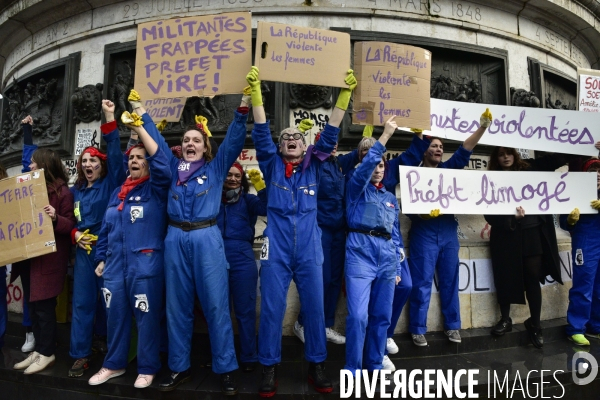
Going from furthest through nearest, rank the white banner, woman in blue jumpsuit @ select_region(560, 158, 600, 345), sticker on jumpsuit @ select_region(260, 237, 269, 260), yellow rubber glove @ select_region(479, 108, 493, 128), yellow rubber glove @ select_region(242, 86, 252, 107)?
the white banner → woman in blue jumpsuit @ select_region(560, 158, 600, 345) → yellow rubber glove @ select_region(479, 108, 493, 128) → yellow rubber glove @ select_region(242, 86, 252, 107) → sticker on jumpsuit @ select_region(260, 237, 269, 260)

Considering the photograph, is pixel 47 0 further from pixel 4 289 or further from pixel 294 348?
pixel 294 348

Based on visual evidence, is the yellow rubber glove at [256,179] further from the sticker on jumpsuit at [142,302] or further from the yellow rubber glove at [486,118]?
the yellow rubber glove at [486,118]

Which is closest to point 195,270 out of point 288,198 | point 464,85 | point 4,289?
point 288,198

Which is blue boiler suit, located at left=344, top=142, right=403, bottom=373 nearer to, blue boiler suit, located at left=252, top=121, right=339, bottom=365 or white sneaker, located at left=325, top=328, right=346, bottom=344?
blue boiler suit, located at left=252, top=121, right=339, bottom=365

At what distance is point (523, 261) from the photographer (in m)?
4.42

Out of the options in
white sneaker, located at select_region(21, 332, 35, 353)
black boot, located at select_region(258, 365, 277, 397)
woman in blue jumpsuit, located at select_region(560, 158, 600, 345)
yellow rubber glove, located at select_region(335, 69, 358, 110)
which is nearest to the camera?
black boot, located at select_region(258, 365, 277, 397)

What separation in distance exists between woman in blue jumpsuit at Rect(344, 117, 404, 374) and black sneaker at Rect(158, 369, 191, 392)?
1.33 m

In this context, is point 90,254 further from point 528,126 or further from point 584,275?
point 584,275

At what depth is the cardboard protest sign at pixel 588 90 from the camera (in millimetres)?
5309

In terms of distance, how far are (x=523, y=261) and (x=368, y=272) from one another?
6.90 feet

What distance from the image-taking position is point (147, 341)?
337 cm

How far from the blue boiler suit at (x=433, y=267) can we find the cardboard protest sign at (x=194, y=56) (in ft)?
7.61

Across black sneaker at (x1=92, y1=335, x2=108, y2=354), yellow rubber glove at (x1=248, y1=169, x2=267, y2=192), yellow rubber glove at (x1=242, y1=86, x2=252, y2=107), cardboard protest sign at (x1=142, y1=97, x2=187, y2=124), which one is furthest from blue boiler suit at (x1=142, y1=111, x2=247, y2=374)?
cardboard protest sign at (x1=142, y1=97, x2=187, y2=124)

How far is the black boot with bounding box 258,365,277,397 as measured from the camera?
3.20 metres
